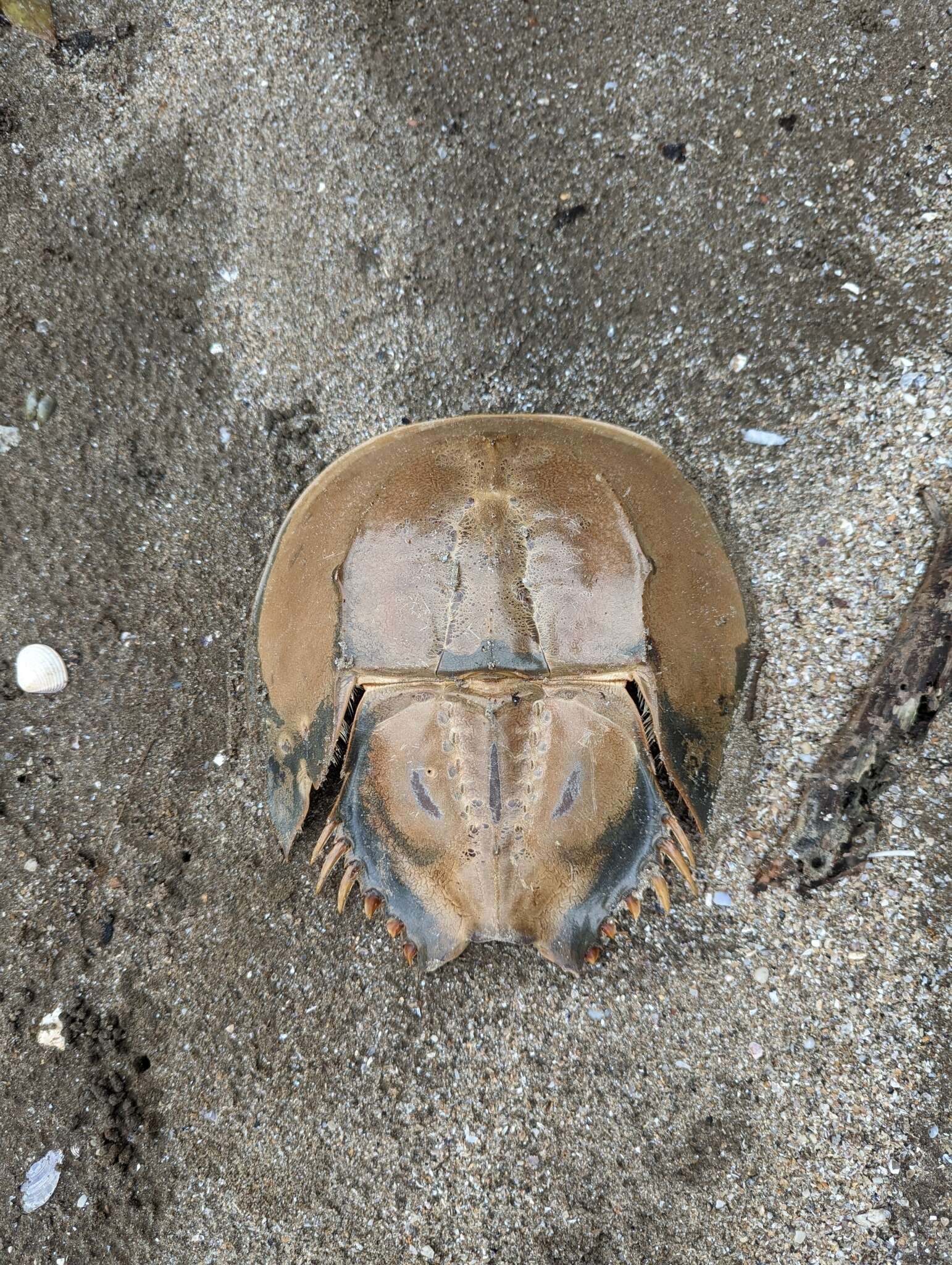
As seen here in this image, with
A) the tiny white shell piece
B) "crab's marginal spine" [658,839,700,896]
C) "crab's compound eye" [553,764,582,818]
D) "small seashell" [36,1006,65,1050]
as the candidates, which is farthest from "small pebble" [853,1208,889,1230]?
the tiny white shell piece

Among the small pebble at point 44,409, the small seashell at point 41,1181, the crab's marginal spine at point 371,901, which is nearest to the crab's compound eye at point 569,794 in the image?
the crab's marginal spine at point 371,901

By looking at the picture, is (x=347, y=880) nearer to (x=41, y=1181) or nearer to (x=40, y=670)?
(x=40, y=670)

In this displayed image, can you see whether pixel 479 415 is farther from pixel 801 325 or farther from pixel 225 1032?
pixel 225 1032

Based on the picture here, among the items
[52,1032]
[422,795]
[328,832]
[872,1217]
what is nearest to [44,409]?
[328,832]

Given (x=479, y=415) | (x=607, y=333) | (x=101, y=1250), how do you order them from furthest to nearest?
(x=607, y=333)
(x=101, y=1250)
(x=479, y=415)

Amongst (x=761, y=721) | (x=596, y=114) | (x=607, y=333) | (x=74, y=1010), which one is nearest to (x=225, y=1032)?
(x=74, y=1010)

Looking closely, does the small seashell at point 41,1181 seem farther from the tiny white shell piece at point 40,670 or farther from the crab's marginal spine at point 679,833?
the crab's marginal spine at point 679,833

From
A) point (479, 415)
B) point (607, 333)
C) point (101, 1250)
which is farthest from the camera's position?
point (607, 333)

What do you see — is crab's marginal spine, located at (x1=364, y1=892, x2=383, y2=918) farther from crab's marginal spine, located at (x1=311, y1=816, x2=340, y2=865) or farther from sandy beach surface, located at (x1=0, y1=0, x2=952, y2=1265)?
sandy beach surface, located at (x1=0, y1=0, x2=952, y2=1265)
